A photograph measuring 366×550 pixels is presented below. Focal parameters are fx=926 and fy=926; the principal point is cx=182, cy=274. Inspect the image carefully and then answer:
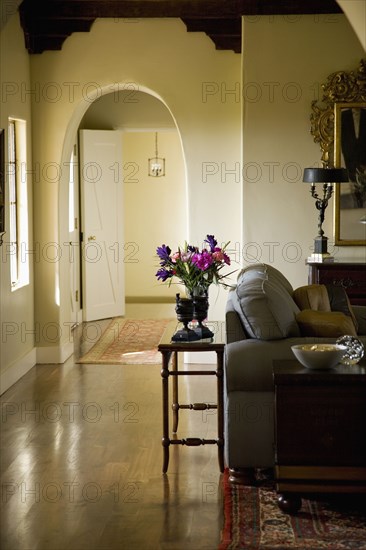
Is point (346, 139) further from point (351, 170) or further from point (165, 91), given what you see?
point (165, 91)

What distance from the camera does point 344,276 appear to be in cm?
736

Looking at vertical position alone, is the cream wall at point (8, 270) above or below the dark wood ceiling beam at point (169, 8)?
below

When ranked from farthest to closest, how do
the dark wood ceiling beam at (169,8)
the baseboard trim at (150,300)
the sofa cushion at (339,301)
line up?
the baseboard trim at (150,300) < the dark wood ceiling beam at (169,8) < the sofa cushion at (339,301)

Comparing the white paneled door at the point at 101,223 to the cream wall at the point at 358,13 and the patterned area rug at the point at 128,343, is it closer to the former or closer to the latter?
the patterned area rug at the point at 128,343

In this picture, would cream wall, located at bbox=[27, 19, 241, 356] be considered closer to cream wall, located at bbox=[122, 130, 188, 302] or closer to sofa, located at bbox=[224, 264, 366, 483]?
sofa, located at bbox=[224, 264, 366, 483]

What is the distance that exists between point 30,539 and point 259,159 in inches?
177

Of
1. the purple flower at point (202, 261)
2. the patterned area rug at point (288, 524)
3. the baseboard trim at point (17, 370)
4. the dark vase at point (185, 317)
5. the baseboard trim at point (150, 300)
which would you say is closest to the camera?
the patterned area rug at point (288, 524)

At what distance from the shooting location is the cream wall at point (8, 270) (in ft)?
23.4

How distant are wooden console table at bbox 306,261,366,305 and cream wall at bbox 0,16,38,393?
2.41m

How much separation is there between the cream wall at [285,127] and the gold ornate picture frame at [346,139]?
8 cm

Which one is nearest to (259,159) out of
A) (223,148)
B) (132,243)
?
(223,148)

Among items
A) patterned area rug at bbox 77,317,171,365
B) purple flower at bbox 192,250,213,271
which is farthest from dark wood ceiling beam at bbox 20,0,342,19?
purple flower at bbox 192,250,213,271

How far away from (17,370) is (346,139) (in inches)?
130

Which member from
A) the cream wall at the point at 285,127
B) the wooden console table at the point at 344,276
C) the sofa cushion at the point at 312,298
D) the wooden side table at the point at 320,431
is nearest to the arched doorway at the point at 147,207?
the cream wall at the point at 285,127
